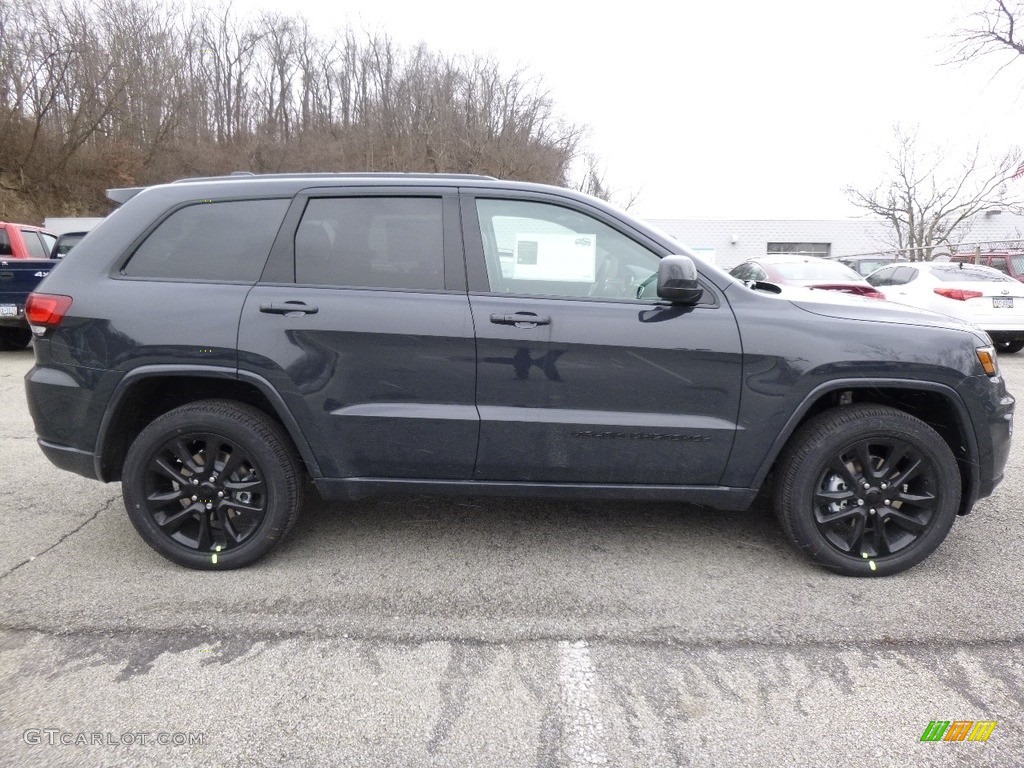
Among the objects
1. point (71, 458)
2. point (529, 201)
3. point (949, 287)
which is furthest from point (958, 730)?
point (949, 287)

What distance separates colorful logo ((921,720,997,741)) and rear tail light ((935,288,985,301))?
9.72 m

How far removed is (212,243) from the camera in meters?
2.99

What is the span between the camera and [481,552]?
126 inches

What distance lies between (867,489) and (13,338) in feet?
41.4

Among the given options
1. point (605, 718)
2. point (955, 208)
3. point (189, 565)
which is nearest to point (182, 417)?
point (189, 565)

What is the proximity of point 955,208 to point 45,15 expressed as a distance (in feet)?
139

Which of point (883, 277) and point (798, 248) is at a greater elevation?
point (798, 248)

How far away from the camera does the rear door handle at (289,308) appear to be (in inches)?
111

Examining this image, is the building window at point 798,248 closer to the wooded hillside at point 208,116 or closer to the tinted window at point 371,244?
the wooded hillside at point 208,116

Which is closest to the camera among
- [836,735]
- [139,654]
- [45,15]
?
[836,735]

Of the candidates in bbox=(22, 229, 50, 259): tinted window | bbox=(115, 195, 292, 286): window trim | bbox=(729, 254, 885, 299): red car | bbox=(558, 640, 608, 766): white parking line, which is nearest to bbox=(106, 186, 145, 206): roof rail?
bbox=(115, 195, 292, 286): window trim

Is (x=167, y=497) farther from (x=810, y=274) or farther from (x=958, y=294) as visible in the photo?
(x=958, y=294)

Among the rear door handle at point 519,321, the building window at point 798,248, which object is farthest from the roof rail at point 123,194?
the building window at point 798,248

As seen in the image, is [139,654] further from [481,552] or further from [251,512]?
[481,552]
